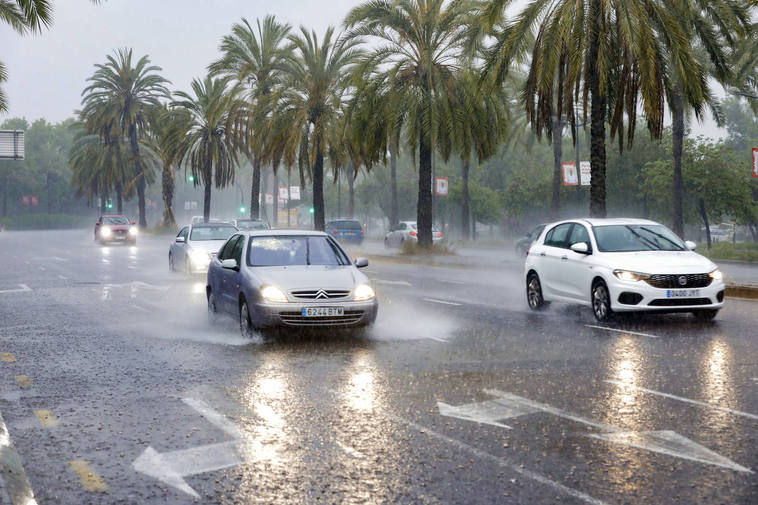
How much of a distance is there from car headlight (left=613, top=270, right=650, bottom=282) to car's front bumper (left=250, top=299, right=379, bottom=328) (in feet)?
12.7

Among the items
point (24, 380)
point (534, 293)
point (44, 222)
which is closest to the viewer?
point (24, 380)

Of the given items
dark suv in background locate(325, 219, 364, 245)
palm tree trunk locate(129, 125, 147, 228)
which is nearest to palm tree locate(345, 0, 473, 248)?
dark suv in background locate(325, 219, 364, 245)

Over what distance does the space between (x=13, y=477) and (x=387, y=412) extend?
2.88m

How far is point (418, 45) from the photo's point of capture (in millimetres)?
33219

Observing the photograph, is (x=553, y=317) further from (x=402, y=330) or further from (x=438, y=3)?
(x=438, y=3)

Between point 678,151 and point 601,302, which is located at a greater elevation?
point 678,151

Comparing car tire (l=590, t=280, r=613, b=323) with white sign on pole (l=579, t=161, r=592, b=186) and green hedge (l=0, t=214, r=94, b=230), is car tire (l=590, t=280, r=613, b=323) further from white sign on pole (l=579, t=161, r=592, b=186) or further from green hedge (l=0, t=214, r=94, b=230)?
green hedge (l=0, t=214, r=94, b=230)

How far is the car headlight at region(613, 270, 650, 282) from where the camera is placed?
1266 cm

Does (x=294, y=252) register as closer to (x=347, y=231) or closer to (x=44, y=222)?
(x=347, y=231)

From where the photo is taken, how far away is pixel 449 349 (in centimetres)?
1059

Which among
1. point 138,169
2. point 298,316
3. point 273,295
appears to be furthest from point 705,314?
point 138,169

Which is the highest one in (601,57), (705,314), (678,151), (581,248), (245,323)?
(601,57)

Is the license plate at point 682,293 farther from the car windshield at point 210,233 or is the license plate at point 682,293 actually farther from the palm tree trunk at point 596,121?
the car windshield at point 210,233

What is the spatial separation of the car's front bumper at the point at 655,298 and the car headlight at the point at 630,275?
5cm
